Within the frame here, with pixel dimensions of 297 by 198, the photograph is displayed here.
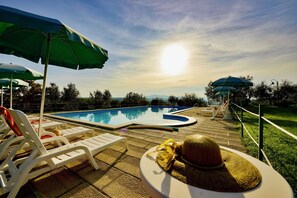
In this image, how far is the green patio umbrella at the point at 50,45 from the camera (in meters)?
1.63

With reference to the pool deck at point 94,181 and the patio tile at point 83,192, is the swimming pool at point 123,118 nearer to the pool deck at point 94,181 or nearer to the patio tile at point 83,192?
the pool deck at point 94,181

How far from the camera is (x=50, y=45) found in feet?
9.32

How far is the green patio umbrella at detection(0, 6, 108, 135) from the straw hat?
1.76 meters

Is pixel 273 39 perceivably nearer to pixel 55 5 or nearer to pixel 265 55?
pixel 265 55

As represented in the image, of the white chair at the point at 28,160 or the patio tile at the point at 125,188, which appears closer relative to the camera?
the white chair at the point at 28,160

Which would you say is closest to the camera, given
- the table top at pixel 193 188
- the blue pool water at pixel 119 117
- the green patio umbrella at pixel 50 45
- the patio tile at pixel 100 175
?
the table top at pixel 193 188

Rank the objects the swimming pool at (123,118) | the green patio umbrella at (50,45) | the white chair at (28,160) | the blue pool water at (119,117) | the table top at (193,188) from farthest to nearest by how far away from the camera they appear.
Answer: the blue pool water at (119,117), the swimming pool at (123,118), the green patio umbrella at (50,45), the white chair at (28,160), the table top at (193,188)

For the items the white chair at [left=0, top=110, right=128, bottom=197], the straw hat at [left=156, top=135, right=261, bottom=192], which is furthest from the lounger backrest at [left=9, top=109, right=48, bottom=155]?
the straw hat at [left=156, top=135, right=261, bottom=192]

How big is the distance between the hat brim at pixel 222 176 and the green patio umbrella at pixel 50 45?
6.07 ft

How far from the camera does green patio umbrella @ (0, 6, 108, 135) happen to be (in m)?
1.63

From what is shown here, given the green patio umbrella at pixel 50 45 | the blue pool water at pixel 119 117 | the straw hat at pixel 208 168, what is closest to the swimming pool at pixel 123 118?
the blue pool water at pixel 119 117

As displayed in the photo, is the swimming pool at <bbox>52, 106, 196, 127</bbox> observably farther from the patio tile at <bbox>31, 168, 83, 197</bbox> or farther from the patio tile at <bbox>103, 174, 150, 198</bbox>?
the patio tile at <bbox>103, 174, 150, 198</bbox>

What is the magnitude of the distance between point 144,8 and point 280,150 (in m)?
6.58

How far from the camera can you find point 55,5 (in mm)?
4078
